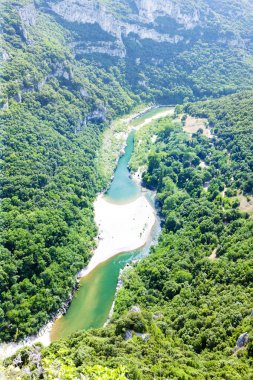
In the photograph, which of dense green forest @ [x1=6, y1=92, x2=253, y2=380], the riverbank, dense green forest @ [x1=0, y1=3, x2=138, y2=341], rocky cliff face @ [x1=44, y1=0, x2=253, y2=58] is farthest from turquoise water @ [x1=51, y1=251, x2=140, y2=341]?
rocky cliff face @ [x1=44, y1=0, x2=253, y2=58]

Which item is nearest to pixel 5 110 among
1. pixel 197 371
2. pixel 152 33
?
pixel 197 371

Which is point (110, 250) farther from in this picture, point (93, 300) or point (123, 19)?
point (123, 19)

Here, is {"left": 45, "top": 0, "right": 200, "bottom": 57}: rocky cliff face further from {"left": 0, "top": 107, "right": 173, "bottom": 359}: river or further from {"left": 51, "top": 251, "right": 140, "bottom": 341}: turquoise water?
{"left": 51, "top": 251, "right": 140, "bottom": 341}: turquoise water

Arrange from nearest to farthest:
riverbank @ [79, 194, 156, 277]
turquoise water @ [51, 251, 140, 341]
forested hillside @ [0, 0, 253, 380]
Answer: forested hillside @ [0, 0, 253, 380]
turquoise water @ [51, 251, 140, 341]
riverbank @ [79, 194, 156, 277]

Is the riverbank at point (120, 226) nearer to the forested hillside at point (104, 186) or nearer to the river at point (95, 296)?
the river at point (95, 296)

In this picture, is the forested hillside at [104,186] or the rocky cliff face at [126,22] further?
the rocky cliff face at [126,22]

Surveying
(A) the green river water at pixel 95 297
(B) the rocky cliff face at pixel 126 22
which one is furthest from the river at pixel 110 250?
(B) the rocky cliff face at pixel 126 22

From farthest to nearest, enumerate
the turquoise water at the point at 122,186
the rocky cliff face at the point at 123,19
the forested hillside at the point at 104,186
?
1. the rocky cliff face at the point at 123,19
2. the turquoise water at the point at 122,186
3. the forested hillside at the point at 104,186
